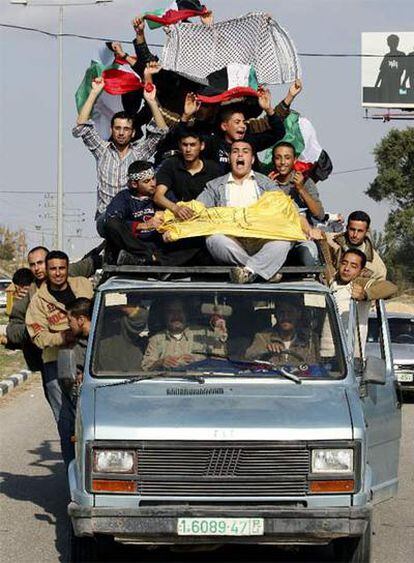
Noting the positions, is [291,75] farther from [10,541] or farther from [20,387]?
[20,387]

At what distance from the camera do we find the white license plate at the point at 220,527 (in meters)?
7.36

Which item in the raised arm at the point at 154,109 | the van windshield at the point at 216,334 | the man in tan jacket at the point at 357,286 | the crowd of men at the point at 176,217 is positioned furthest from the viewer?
the raised arm at the point at 154,109

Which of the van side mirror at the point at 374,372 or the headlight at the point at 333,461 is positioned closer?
the headlight at the point at 333,461

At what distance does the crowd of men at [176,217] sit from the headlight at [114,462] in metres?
1.01

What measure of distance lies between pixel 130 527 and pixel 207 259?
2365mm

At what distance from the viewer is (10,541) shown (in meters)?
9.20

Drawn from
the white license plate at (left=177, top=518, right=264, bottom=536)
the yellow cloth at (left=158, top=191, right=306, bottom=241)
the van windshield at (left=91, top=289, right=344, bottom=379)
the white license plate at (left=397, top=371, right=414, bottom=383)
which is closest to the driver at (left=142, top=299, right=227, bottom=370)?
the van windshield at (left=91, top=289, right=344, bottom=379)

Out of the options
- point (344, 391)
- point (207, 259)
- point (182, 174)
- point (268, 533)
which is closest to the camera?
point (268, 533)

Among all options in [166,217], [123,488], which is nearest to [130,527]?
[123,488]

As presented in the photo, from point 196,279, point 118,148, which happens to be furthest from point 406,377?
point 196,279

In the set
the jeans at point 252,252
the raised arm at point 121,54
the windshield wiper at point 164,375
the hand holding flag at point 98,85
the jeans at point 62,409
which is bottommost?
the jeans at point 62,409

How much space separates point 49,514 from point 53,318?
1.51 metres

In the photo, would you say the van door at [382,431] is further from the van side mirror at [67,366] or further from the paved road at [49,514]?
the van side mirror at [67,366]

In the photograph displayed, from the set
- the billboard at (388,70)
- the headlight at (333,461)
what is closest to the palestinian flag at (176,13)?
the headlight at (333,461)
